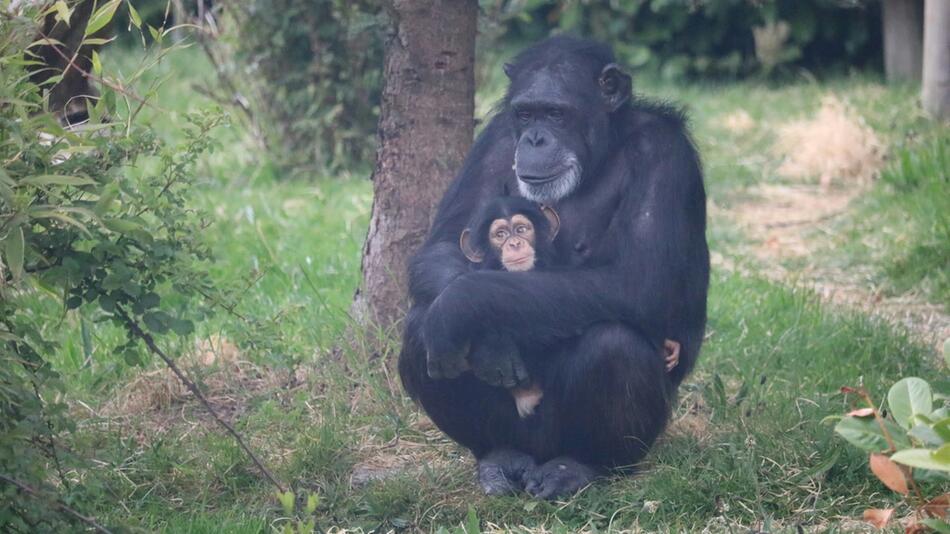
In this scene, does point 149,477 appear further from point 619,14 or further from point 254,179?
point 619,14

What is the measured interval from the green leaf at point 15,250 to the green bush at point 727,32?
31.5 ft

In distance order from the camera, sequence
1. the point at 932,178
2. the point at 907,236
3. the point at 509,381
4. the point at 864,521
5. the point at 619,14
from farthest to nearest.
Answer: the point at 619,14 < the point at 932,178 < the point at 907,236 < the point at 509,381 < the point at 864,521

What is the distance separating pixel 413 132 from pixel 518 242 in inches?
40.4

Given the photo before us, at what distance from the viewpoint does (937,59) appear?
8195 millimetres

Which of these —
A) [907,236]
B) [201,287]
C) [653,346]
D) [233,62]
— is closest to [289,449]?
[201,287]

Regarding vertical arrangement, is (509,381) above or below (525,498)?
above

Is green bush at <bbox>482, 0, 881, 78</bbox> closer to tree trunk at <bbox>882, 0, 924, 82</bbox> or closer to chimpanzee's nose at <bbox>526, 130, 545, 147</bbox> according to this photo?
tree trunk at <bbox>882, 0, 924, 82</bbox>

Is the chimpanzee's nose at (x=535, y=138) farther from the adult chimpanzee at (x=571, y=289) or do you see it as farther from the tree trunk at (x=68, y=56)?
the tree trunk at (x=68, y=56)

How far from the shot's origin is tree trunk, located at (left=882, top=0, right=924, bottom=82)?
11.4 metres

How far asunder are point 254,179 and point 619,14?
5504 mm

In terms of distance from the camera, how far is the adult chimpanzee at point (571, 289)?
400 centimetres

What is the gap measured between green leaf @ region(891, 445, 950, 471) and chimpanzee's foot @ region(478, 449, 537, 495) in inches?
57.3

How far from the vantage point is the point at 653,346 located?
13.4 feet

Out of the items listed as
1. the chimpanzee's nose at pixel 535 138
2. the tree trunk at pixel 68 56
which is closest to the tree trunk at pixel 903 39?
the chimpanzee's nose at pixel 535 138
